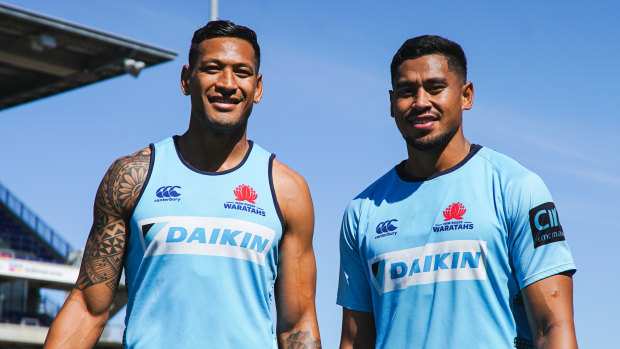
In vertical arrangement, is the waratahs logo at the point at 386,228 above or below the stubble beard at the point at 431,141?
below

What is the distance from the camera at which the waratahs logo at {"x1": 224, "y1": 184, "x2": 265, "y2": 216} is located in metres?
5.01

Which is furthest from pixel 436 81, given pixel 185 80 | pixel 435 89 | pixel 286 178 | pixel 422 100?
pixel 185 80

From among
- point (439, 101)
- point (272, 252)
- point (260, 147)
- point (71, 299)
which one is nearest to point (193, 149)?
point (260, 147)

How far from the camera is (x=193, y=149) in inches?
207

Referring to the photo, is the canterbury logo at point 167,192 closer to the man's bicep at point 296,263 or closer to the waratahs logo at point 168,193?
the waratahs logo at point 168,193

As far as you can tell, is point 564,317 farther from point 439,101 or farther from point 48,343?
point 48,343

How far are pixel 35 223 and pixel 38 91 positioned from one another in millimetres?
7896

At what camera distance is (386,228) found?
4863mm

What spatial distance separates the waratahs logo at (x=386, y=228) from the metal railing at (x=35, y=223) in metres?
37.8

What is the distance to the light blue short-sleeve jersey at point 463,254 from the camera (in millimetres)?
4414

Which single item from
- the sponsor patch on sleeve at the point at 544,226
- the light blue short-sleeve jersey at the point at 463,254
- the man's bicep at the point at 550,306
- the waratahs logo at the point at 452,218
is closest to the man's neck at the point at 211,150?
the light blue short-sleeve jersey at the point at 463,254

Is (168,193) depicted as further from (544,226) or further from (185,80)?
(544,226)

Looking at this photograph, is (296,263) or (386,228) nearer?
(386,228)

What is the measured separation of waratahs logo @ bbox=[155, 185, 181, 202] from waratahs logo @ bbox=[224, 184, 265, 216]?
1.00ft
